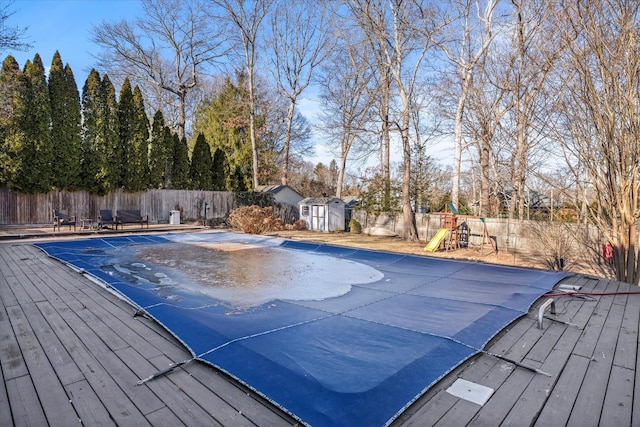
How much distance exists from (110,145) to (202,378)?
1399 cm

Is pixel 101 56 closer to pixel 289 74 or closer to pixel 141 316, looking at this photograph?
pixel 289 74

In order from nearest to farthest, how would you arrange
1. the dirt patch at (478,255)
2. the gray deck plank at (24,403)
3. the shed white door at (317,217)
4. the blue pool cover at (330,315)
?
the gray deck plank at (24,403), the blue pool cover at (330,315), the dirt patch at (478,255), the shed white door at (317,217)

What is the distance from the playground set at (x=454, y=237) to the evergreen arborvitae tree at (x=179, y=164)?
11.7 metres

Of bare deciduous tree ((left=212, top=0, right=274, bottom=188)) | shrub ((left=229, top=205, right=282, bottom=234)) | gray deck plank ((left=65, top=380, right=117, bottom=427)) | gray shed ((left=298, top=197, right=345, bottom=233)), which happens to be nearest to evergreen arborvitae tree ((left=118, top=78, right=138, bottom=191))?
shrub ((left=229, top=205, right=282, bottom=234))

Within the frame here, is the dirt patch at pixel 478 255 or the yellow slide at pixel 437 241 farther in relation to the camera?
the yellow slide at pixel 437 241

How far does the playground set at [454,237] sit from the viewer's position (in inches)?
396

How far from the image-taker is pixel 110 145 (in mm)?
13461

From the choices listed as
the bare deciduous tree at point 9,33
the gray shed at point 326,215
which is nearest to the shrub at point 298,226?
the gray shed at point 326,215

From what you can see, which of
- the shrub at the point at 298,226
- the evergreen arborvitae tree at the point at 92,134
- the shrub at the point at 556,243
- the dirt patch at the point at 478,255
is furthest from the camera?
the shrub at the point at 298,226

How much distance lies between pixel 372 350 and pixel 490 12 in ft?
41.5

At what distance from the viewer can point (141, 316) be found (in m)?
3.09

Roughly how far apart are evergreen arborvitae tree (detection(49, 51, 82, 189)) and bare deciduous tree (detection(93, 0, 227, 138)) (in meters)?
4.89

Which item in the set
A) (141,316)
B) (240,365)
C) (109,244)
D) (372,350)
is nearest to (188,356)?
(240,365)

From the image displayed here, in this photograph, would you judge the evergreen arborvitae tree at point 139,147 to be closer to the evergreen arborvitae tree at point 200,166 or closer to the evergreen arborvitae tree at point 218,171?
the evergreen arborvitae tree at point 200,166
